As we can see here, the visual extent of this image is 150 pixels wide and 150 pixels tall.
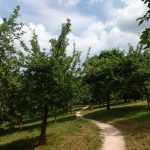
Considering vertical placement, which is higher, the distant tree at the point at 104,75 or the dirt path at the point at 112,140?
the distant tree at the point at 104,75

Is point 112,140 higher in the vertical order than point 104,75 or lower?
lower

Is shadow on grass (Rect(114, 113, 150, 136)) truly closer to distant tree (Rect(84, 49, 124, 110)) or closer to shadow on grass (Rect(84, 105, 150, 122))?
shadow on grass (Rect(84, 105, 150, 122))

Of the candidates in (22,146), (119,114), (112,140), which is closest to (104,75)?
(119,114)

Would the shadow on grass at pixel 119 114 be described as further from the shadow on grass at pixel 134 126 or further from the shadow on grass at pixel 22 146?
the shadow on grass at pixel 22 146

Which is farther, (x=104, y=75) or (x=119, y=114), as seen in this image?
(x=104, y=75)

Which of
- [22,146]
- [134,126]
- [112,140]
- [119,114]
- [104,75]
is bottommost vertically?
[22,146]

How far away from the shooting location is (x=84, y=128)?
3588 cm

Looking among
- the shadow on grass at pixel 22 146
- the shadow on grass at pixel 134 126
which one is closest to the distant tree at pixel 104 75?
the shadow on grass at pixel 134 126

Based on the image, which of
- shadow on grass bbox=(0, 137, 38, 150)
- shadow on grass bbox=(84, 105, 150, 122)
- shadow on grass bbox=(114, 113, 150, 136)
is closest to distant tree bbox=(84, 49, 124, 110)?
shadow on grass bbox=(84, 105, 150, 122)

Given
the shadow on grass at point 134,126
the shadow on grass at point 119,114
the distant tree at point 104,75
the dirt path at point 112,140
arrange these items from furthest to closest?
the distant tree at point 104,75 → the shadow on grass at point 119,114 → the shadow on grass at point 134,126 → the dirt path at point 112,140

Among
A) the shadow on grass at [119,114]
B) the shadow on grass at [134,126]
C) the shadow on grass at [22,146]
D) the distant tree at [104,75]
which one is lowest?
the shadow on grass at [22,146]

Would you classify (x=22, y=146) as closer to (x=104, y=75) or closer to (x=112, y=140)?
(x=112, y=140)

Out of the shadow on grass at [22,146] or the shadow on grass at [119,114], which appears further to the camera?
the shadow on grass at [119,114]

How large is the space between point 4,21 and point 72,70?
13.1 m
